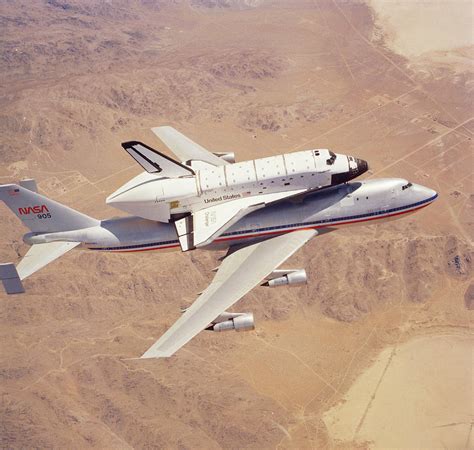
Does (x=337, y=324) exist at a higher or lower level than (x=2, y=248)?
lower

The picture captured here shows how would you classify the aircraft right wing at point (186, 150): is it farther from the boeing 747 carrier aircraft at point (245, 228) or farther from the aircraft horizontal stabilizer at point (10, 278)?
the aircraft horizontal stabilizer at point (10, 278)

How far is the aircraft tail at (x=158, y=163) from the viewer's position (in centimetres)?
4834

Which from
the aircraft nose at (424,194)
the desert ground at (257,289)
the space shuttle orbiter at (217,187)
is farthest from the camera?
the desert ground at (257,289)

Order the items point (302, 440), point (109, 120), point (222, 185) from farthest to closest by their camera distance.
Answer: point (109, 120), point (302, 440), point (222, 185)

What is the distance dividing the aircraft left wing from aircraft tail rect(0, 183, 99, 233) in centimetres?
1334

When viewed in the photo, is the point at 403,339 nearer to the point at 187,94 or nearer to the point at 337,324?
the point at 337,324

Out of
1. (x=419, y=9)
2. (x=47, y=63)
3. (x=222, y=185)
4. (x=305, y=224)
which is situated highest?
(x=419, y=9)

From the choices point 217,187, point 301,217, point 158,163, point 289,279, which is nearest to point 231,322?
point 289,279

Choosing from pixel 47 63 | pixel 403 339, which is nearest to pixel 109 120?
pixel 47 63

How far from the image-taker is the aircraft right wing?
54.7 m

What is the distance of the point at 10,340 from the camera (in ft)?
213

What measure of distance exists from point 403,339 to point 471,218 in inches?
Result: 958

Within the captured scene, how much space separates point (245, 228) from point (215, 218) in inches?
122

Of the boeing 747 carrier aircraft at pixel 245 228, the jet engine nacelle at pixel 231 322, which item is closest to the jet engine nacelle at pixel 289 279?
the boeing 747 carrier aircraft at pixel 245 228
